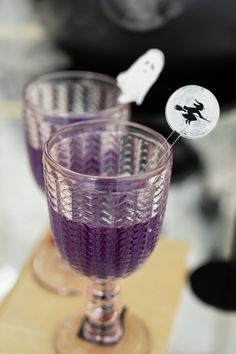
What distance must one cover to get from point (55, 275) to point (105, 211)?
0.27 metres

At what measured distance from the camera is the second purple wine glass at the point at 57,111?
87 cm

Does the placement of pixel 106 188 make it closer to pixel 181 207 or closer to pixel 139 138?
pixel 139 138

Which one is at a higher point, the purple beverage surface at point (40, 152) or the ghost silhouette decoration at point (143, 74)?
the ghost silhouette decoration at point (143, 74)

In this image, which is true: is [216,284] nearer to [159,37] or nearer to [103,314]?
[103,314]

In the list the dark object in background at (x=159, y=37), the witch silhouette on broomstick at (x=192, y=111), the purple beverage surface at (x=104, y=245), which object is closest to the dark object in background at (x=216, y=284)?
the purple beverage surface at (x=104, y=245)

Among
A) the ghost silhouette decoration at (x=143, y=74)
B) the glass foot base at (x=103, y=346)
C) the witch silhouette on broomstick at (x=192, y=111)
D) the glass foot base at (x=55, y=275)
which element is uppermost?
the witch silhouette on broomstick at (x=192, y=111)

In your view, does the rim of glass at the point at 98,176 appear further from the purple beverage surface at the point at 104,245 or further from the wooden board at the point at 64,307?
the wooden board at the point at 64,307

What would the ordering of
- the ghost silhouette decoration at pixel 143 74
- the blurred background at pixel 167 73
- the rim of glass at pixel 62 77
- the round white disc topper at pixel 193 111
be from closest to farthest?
the round white disc topper at pixel 193 111 < the ghost silhouette decoration at pixel 143 74 < the rim of glass at pixel 62 77 < the blurred background at pixel 167 73

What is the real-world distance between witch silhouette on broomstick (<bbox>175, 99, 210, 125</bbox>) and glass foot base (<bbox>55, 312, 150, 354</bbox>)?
11.7 inches

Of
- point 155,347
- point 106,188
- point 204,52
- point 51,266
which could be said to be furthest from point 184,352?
point 204,52

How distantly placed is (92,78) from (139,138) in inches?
8.8

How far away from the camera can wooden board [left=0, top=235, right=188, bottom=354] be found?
2.63 ft

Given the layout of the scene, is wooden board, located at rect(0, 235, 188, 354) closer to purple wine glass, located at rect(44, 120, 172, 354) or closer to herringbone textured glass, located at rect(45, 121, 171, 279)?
purple wine glass, located at rect(44, 120, 172, 354)

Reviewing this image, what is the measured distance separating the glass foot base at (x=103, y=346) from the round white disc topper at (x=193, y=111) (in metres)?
0.28
